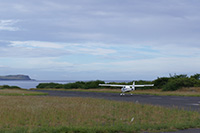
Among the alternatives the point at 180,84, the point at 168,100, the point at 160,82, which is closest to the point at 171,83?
the point at 180,84

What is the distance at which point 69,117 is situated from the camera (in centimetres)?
1550

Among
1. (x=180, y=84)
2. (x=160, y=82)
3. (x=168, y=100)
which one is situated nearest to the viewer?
(x=168, y=100)

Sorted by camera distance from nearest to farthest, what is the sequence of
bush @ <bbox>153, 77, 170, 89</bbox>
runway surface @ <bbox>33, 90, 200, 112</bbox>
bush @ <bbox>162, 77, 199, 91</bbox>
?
runway surface @ <bbox>33, 90, 200, 112</bbox>
bush @ <bbox>162, 77, 199, 91</bbox>
bush @ <bbox>153, 77, 170, 89</bbox>

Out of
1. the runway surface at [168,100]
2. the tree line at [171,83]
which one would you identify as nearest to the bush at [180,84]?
the tree line at [171,83]

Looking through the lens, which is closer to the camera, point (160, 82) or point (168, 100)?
point (168, 100)

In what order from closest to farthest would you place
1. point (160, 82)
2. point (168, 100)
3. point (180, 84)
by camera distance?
point (168, 100), point (180, 84), point (160, 82)

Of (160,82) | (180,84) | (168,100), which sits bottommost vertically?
(168,100)

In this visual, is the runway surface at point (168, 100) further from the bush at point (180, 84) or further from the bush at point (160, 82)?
the bush at point (160, 82)

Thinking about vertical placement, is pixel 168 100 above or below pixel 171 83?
below

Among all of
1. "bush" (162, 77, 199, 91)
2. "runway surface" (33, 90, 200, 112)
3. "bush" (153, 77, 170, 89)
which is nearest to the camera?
"runway surface" (33, 90, 200, 112)

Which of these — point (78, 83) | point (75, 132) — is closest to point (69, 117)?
point (75, 132)

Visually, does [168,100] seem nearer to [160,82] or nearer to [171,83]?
[171,83]

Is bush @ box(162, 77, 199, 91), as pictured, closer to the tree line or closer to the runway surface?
the tree line

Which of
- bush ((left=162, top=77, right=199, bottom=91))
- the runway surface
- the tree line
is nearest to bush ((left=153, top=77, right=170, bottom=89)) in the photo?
the tree line
